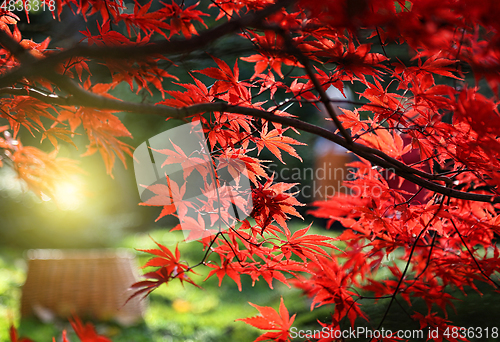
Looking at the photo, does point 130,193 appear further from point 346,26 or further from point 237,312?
point 346,26

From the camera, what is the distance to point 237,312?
99.9 inches

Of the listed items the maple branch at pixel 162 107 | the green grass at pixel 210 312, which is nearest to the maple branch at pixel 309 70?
the maple branch at pixel 162 107

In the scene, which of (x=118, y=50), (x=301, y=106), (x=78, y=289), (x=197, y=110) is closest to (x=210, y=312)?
(x=78, y=289)

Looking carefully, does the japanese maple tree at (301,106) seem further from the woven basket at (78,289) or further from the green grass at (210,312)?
the woven basket at (78,289)

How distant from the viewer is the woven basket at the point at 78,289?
2.21 metres

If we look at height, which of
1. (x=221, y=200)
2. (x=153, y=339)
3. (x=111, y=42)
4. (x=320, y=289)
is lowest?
(x=153, y=339)

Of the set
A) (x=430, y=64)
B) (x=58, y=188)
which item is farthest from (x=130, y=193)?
(x=430, y=64)

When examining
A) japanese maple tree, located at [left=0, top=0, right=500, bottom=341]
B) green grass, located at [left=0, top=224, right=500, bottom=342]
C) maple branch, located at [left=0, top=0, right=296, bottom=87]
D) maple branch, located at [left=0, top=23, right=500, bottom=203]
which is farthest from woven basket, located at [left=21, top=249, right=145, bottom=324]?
maple branch, located at [left=0, top=0, right=296, bottom=87]

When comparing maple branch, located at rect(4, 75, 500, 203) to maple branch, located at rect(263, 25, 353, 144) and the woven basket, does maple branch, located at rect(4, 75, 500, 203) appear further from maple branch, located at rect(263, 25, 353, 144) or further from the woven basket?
the woven basket

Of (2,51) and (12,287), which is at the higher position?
(2,51)

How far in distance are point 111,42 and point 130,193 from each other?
4.00 metres

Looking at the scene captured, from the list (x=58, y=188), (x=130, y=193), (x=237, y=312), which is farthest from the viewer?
(x=130, y=193)

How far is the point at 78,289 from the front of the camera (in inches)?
90.7

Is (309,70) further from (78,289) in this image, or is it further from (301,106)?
(78,289)
